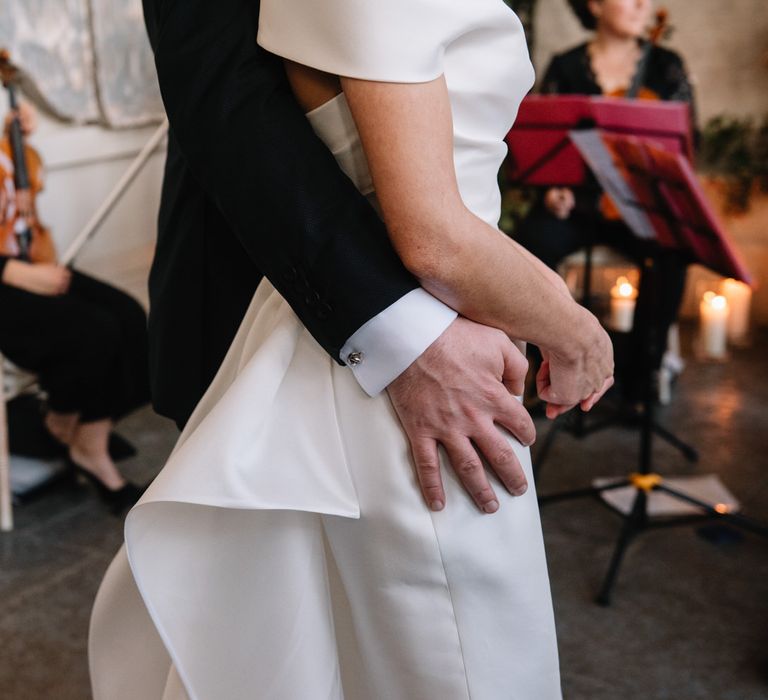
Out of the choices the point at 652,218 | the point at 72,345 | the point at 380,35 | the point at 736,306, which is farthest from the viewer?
the point at 736,306

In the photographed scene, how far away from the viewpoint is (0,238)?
2832 mm

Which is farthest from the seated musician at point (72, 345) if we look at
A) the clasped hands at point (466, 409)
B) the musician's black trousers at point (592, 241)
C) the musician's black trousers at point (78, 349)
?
the clasped hands at point (466, 409)

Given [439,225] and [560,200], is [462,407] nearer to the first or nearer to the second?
[439,225]

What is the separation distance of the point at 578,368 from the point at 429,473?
0.22 metres

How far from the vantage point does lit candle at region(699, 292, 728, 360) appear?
3910 millimetres

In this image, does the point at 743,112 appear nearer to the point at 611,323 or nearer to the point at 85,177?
the point at 611,323

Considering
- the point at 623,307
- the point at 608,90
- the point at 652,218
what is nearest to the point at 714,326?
the point at 623,307

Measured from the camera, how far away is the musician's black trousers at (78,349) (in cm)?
274

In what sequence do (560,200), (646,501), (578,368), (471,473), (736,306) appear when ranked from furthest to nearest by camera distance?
1. (736,306)
2. (560,200)
3. (646,501)
4. (578,368)
5. (471,473)

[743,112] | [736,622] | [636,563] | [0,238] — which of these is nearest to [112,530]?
[0,238]

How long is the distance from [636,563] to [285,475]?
188cm

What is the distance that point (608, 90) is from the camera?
12.3 feet

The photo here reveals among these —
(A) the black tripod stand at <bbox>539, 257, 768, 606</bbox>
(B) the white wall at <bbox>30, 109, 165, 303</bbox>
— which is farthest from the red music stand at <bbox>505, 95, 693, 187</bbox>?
(B) the white wall at <bbox>30, 109, 165, 303</bbox>

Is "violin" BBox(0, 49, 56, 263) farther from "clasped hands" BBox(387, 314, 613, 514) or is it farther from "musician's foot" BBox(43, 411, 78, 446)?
"clasped hands" BBox(387, 314, 613, 514)
